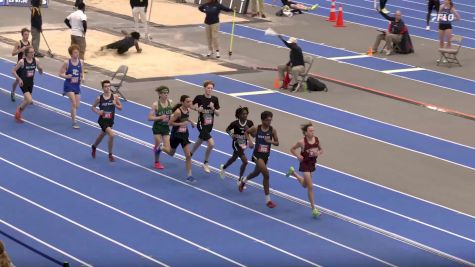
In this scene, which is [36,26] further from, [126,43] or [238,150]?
[238,150]

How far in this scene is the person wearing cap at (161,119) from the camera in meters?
21.1

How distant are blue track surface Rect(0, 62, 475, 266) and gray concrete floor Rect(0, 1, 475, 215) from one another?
96 centimetres

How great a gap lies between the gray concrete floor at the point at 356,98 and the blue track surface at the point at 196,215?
3.15 feet

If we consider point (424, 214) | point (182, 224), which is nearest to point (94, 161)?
point (182, 224)

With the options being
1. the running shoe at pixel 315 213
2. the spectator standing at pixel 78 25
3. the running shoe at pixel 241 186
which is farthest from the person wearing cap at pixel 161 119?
Result: the spectator standing at pixel 78 25

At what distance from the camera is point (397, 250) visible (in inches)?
699

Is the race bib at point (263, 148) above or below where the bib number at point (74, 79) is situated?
above

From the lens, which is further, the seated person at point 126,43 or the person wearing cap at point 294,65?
the seated person at point 126,43

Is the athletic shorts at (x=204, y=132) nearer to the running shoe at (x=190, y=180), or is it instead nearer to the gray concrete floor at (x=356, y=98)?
the running shoe at (x=190, y=180)

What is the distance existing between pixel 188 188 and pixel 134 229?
2438 millimetres

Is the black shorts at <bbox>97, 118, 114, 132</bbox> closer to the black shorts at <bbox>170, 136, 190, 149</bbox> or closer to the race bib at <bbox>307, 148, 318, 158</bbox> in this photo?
the black shorts at <bbox>170, 136, 190, 149</bbox>

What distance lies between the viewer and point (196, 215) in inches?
752

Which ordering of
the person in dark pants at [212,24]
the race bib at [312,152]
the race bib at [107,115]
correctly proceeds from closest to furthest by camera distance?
the race bib at [312,152] → the race bib at [107,115] → the person in dark pants at [212,24]

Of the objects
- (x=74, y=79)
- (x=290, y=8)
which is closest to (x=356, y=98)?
(x=74, y=79)
